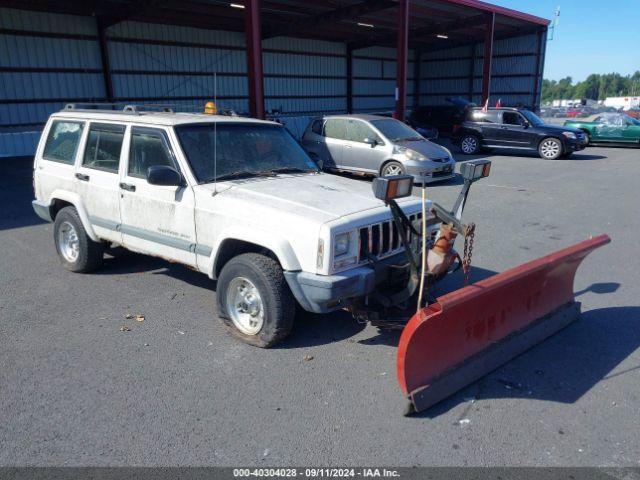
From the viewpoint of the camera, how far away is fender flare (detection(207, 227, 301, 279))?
3.98 meters

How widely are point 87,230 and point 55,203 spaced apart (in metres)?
0.90

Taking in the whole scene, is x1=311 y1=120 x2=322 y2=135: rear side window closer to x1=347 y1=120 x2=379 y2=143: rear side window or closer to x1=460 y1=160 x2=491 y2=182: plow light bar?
x1=347 y1=120 x2=379 y2=143: rear side window

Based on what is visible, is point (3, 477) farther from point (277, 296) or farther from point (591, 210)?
point (591, 210)

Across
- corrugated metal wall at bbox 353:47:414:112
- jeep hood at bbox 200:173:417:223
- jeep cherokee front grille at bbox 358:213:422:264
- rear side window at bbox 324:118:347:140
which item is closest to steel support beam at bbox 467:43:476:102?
corrugated metal wall at bbox 353:47:414:112

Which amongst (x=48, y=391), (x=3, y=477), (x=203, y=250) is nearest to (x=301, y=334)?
(x=203, y=250)

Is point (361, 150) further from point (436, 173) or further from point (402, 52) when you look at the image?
point (402, 52)

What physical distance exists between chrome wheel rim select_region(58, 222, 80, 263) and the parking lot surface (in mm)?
306

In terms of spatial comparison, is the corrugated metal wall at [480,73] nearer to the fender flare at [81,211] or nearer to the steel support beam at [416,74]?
the steel support beam at [416,74]

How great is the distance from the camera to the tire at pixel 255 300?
13.6 feet

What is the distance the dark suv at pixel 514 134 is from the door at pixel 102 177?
15270 millimetres

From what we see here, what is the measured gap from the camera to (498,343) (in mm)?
4125

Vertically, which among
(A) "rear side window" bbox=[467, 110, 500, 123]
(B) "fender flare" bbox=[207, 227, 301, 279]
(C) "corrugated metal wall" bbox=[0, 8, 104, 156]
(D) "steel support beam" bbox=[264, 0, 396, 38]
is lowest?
(B) "fender flare" bbox=[207, 227, 301, 279]

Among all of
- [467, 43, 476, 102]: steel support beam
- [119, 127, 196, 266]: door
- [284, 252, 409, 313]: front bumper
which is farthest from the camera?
[467, 43, 476, 102]: steel support beam

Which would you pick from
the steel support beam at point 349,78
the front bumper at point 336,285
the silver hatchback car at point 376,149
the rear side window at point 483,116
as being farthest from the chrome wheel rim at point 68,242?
the steel support beam at point 349,78
